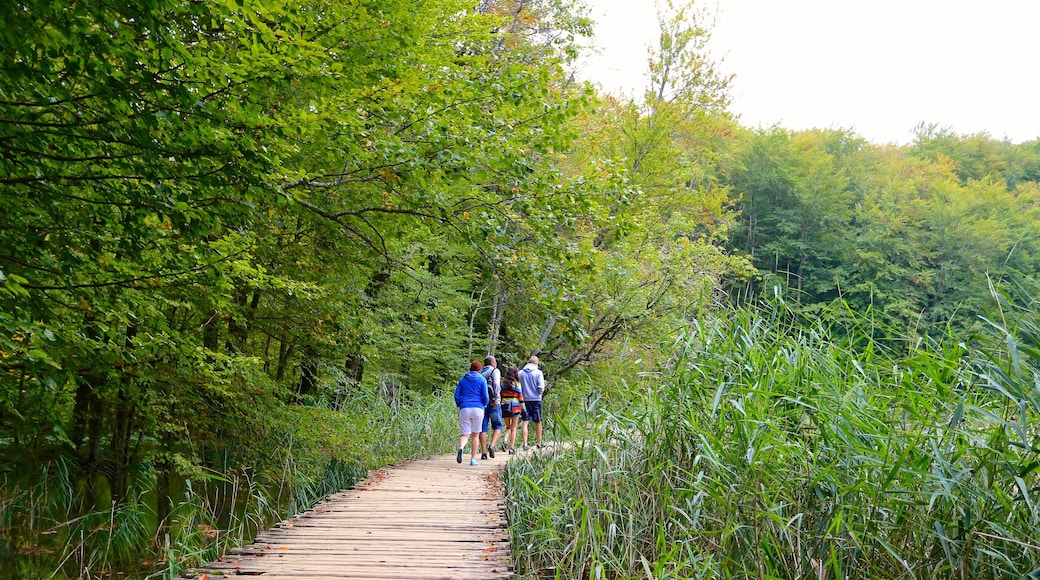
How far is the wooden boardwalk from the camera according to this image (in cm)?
474

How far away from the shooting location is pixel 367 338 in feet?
33.7

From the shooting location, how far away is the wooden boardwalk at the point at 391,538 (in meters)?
4.74

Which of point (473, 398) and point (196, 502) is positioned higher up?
point (473, 398)

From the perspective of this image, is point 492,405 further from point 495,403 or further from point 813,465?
point 813,465

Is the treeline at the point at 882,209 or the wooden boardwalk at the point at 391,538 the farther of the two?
the treeline at the point at 882,209

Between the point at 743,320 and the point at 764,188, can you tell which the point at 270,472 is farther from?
the point at 764,188

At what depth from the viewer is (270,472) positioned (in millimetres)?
8992

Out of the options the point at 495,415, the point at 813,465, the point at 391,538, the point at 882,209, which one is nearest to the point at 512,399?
the point at 495,415

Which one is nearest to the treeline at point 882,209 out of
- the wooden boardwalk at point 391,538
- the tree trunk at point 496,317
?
the tree trunk at point 496,317

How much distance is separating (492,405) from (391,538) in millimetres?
4882

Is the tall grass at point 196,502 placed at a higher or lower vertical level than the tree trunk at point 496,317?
lower

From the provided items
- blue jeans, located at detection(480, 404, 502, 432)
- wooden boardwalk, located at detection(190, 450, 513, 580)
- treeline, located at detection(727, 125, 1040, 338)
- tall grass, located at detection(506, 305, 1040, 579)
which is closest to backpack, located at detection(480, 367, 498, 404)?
blue jeans, located at detection(480, 404, 502, 432)

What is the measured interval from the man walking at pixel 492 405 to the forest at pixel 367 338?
4.48 ft

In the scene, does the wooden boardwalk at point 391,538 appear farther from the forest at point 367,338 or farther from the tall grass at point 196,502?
the tall grass at point 196,502
